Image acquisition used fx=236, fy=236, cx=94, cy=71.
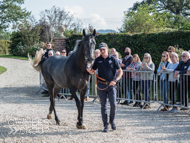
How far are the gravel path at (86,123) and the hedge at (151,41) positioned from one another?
543cm

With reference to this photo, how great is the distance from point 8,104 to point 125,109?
447 cm

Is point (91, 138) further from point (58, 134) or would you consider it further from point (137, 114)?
point (137, 114)

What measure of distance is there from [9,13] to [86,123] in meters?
39.8

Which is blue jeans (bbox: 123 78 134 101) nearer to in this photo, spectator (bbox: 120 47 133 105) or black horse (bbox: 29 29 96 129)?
spectator (bbox: 120 47 133 105)

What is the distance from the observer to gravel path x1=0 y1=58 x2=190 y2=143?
5.17 m

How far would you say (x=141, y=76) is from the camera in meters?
8.61

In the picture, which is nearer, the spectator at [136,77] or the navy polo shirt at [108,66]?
the navy polo shirt at [108,66]

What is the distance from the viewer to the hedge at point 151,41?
13.3 meters

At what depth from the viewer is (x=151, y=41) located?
1388 cm

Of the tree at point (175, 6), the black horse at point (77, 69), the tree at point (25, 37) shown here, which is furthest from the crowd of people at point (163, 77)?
the tree at point (175, 6)

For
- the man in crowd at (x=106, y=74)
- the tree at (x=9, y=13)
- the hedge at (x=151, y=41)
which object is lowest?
the man in crowd at (x=106, y=74)

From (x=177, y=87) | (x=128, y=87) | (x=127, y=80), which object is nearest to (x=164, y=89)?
(x=177, y=87)

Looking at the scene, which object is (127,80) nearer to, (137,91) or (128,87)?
(128,87)

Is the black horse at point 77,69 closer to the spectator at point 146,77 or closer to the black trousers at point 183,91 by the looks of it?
the spectator at point 146,77
